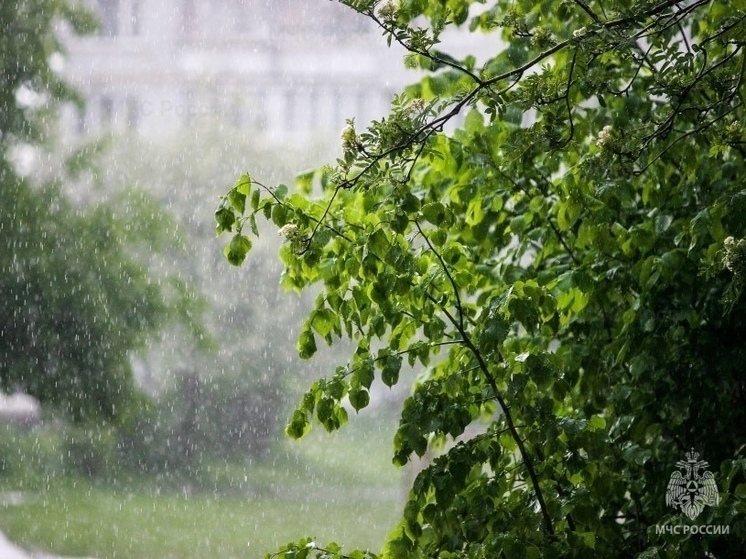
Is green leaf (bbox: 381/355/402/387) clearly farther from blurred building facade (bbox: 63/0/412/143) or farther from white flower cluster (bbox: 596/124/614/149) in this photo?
blurred building facade (bbox: 63/0/412/143)

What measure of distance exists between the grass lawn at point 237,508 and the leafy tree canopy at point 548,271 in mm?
815

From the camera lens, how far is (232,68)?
2312mm

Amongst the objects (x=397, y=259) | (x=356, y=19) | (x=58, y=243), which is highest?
(x=356, y=19)

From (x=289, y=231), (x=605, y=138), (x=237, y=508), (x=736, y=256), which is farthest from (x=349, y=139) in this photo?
(x=237, y=508)

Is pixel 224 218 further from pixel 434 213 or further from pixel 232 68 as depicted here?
pixel 232 68

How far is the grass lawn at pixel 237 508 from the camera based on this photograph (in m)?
2.25

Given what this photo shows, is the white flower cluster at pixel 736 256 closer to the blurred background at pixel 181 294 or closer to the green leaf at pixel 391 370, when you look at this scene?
the green leaf at pixel 391 370

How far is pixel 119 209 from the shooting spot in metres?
2.27

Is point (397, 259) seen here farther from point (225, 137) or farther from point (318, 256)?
point (225, 137)

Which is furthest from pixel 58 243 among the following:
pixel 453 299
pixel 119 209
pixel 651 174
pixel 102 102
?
pixel 651 174

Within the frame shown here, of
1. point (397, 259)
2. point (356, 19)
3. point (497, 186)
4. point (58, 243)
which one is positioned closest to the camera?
point (397, 259)

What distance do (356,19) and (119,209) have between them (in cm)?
72

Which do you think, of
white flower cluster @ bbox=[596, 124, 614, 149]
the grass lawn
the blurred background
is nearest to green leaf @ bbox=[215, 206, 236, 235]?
white flower cluster @ bbox=[596, 124, 614, 149]

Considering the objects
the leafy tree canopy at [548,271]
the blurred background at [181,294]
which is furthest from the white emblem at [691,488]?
the blurred background at [181,294]
